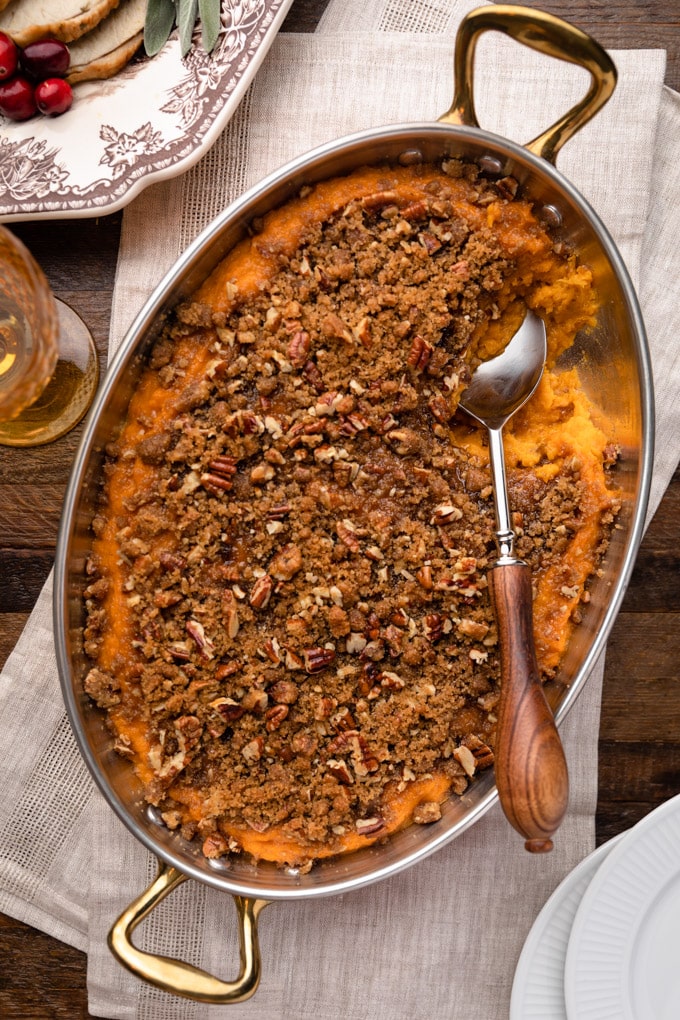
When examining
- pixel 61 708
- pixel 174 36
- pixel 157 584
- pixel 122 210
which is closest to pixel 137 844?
pixel 61 708

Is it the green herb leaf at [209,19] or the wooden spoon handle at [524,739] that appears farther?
the green herb leaf at [209,19]

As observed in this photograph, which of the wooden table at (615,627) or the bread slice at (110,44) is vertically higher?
the bread slice at (110,44)

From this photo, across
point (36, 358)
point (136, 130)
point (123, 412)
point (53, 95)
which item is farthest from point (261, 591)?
point (53, 95)

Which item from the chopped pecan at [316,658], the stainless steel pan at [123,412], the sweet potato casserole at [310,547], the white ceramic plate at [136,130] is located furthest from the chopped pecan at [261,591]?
the white ceramic plate at [136,130]

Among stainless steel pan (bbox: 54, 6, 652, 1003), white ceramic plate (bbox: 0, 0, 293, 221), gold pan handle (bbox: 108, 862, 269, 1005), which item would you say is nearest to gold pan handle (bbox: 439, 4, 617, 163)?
stainless steel pan (bbox: 54, 6, 652, 1003)

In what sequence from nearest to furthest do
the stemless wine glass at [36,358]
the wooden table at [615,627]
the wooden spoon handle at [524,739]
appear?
the wooden spoon handle at [524,739], the stemless wine glass at [36,358], the wooden table at [615,627]

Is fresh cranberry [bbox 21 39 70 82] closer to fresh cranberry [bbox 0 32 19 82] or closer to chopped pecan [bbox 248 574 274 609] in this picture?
fresh cranberry [bbox 0 32 19 82]

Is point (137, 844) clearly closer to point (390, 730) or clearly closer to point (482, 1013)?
point (390, 730)

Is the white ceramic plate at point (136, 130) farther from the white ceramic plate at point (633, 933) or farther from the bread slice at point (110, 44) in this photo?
the white ceramic plate at point (633, 933)
